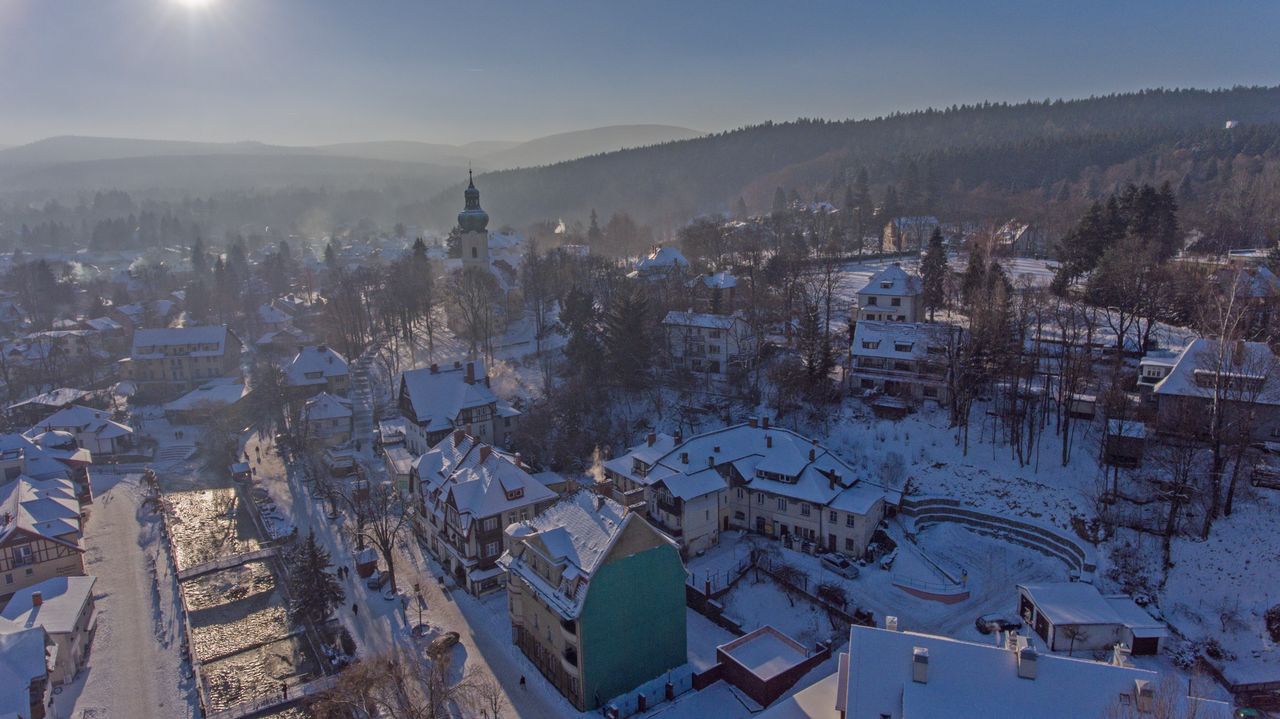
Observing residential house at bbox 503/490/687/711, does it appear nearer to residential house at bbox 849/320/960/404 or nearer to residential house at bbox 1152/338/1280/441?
residential house at bbox 849/320/960/404

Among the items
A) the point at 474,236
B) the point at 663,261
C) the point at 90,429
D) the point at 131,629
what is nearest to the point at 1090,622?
the point at 131,629

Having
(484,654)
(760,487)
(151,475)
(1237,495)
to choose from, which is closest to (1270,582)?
(1237,495)

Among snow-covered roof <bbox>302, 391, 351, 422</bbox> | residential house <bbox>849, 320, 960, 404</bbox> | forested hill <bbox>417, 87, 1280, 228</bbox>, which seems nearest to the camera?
residential house <bbox>849, 320, 960, 404</bbox>

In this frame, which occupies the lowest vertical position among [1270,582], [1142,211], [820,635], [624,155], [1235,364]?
[820,635]

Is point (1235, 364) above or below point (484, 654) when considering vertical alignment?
above

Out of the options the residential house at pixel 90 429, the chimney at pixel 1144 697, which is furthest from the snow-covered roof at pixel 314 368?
the chimney at pixel 1144 697

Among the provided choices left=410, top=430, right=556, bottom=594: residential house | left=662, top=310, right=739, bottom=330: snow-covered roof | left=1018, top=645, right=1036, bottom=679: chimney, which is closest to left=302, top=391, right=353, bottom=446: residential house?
left=410, top=430, right=556, bottom=594: residential house

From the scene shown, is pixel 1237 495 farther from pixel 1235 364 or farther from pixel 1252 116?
pixel 1252 116
